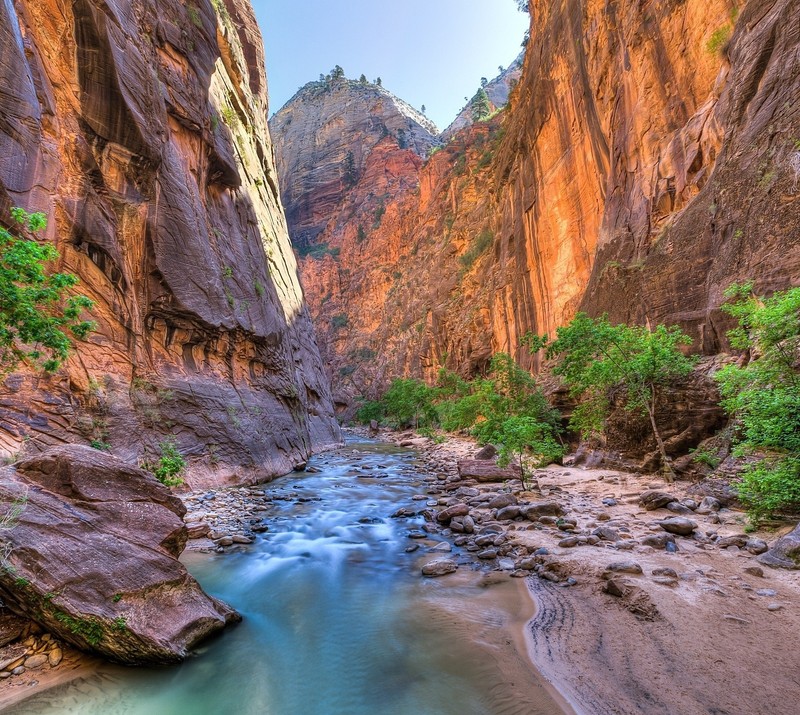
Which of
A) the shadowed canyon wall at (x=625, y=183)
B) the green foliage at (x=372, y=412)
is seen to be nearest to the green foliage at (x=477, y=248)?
the shadowed canyon wall at (x=625, y=183)

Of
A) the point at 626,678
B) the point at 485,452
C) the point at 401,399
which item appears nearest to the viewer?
the point at 626,678

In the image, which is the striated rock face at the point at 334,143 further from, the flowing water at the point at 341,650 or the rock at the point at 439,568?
the rock at the point at 439,568

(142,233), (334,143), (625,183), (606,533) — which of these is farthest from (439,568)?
Result: (334,143)

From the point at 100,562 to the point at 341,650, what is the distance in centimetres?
270

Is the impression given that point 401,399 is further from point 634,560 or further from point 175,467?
point 634,560

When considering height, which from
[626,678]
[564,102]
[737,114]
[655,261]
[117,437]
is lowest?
[626,678]

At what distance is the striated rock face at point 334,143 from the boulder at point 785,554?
292ft

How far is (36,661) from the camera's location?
3.47 metres

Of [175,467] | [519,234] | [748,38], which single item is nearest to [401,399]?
[519,234]

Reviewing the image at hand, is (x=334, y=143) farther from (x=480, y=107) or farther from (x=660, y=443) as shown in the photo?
(x=660, y=443)

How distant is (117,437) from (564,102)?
27978 millimetres

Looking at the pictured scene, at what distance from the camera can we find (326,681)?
12.5 ft

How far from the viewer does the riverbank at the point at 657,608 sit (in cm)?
297

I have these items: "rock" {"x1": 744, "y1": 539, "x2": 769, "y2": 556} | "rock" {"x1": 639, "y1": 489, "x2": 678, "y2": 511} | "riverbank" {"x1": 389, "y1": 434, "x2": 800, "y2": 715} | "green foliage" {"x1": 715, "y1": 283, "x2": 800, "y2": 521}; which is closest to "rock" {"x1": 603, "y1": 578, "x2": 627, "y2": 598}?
"riverbank" {"x1": 389, "y1": 434, "x2": 800, "y2": 715}
